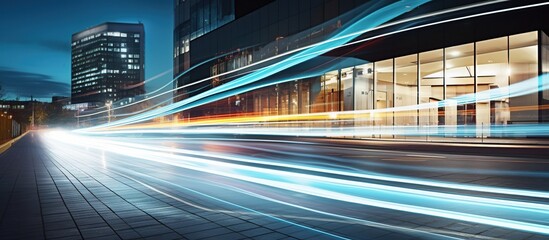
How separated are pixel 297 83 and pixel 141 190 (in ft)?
96.5

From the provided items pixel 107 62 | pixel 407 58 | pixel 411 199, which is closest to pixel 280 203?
pixel 411 199

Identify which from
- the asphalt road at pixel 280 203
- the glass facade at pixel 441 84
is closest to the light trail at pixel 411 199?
the asphalt road at pixel 280 203

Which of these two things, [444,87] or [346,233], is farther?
[444,87]

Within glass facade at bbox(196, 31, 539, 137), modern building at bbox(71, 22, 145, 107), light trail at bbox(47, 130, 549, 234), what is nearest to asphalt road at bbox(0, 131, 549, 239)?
light trail at bbox(47, 130, 549, 234)

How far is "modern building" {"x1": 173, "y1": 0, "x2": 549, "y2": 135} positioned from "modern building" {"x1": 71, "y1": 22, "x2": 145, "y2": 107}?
336ft

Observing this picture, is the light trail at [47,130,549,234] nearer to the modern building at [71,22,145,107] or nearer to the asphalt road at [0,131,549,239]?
the asphalt road at [0,131,549,239]

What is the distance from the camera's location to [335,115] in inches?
1243

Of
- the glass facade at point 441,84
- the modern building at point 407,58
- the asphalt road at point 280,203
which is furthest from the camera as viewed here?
the glass facade at point 441,84

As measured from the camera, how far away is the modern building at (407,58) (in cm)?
2200

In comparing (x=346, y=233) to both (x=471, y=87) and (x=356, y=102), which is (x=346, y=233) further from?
(x=356, y=102)

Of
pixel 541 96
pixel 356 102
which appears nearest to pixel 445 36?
pixel 541 96

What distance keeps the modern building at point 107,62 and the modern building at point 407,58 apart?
336ft

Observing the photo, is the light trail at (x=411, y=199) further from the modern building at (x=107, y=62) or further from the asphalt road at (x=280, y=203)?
the modern building at (x=107, y=62)

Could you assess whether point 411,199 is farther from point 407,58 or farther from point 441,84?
point 407,58
